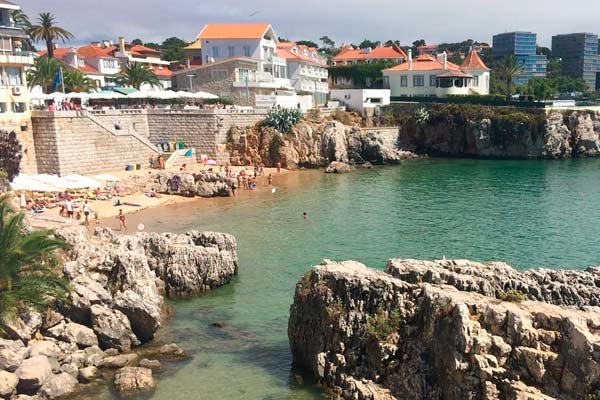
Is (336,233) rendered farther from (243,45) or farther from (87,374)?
(243,45)

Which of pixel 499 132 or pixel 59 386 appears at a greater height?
pixel 499 132

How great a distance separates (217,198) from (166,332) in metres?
27.5

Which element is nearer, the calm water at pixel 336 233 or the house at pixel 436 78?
the calm water at pixel 336 233

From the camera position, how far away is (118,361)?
A: 2078 cm

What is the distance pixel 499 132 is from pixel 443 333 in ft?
216

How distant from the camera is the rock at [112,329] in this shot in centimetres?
2188

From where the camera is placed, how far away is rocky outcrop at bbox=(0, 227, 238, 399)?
62.2 feet

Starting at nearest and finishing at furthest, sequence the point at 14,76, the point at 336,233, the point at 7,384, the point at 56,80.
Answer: the point at 7,384, the point at 336,233, the point at 14,76, the point at 56,80

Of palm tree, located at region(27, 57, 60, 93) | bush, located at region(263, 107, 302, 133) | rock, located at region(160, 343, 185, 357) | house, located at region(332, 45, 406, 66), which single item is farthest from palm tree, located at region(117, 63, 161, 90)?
rock, located at region(160, 343, 185, 357)

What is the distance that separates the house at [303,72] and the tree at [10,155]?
156 ft

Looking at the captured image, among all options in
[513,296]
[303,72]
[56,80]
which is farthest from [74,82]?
[513,296]

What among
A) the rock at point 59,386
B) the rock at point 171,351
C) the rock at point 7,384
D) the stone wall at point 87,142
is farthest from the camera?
the stone wall at point 87,142

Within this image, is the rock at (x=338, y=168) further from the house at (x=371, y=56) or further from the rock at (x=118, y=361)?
the house at (x=371, y=56)

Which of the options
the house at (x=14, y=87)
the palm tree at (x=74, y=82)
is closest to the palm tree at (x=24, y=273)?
the house at (x=14, y=87)
